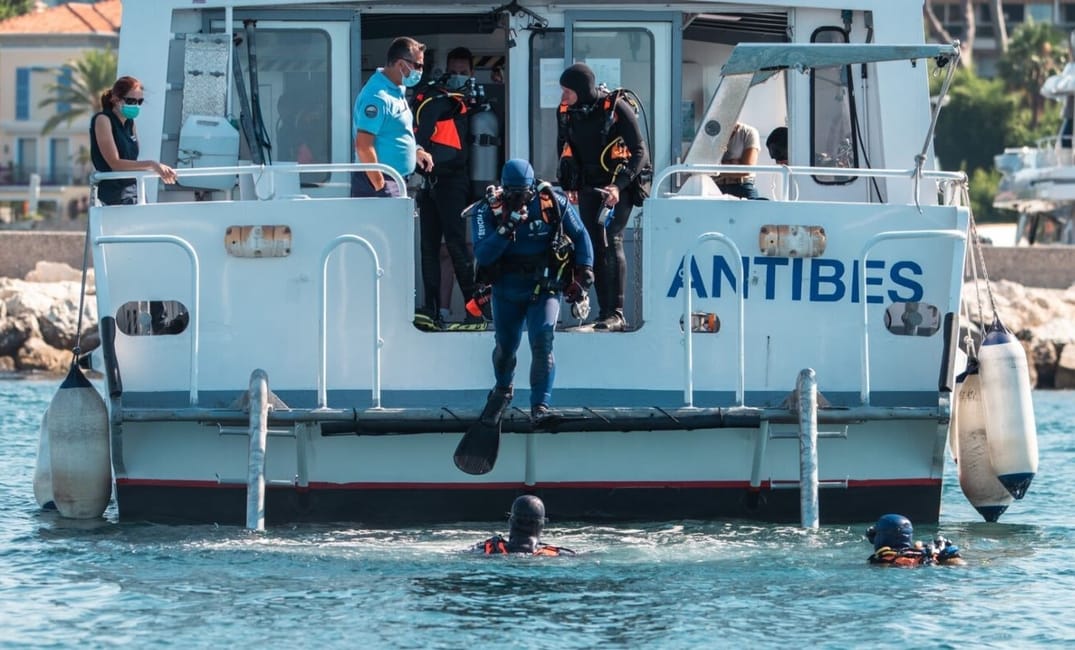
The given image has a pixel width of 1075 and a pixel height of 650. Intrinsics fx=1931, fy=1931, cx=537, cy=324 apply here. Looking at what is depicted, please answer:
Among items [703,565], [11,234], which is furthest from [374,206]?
[11,234]

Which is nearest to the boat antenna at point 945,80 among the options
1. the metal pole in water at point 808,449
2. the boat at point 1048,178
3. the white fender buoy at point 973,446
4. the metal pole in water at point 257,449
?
the metal pole in water at point 808,449

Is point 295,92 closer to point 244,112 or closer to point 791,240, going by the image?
point 244,112

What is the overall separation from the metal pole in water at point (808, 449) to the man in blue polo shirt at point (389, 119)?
2.77 meters

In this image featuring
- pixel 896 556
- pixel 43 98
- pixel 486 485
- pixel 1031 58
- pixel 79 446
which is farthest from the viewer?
pixel 43 98

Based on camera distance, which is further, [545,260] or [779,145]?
[779,145]

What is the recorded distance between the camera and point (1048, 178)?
162 ft

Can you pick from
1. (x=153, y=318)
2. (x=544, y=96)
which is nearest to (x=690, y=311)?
(x=544, y=96)

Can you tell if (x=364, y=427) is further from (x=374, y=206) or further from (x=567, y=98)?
(x=567, y=98)

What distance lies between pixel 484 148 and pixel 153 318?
8.86ft

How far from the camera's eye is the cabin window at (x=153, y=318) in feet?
38.0

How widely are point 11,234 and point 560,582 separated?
92.4ft

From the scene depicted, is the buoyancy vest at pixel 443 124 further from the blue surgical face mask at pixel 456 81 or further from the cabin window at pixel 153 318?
the cabin window at pixel 153 318

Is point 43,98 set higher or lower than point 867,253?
higher

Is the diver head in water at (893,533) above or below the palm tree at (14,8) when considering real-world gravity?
below
